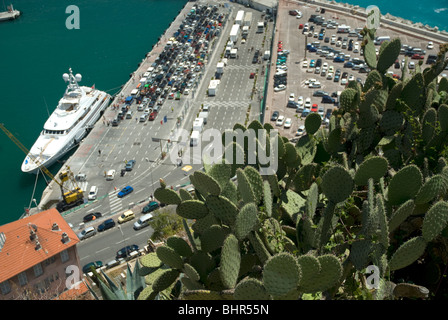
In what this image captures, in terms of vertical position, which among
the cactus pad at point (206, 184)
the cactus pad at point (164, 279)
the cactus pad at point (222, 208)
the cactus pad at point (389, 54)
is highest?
the cactus pad at point (389, 54)

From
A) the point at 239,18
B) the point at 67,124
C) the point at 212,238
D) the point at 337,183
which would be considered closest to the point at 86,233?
the point at 67,124

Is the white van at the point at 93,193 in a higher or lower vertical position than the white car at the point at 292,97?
lower

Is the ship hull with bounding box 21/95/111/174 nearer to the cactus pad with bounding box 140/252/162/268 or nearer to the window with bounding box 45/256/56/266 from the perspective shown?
the window with bounding box 45/256/56/266

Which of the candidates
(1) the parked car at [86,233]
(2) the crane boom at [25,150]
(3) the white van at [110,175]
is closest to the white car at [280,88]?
(3) the white van at [110,175]

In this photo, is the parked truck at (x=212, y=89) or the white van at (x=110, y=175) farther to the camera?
the parked truck at (x=212, y=89)

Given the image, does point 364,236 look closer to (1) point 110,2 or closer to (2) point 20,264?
(2) point 20,264

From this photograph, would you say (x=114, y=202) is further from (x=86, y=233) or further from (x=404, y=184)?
(x=404, y=184)

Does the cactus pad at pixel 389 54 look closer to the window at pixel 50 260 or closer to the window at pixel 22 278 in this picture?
the window at pixel 50 260

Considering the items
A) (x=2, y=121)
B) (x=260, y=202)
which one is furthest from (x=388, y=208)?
(x=2, y=121)
